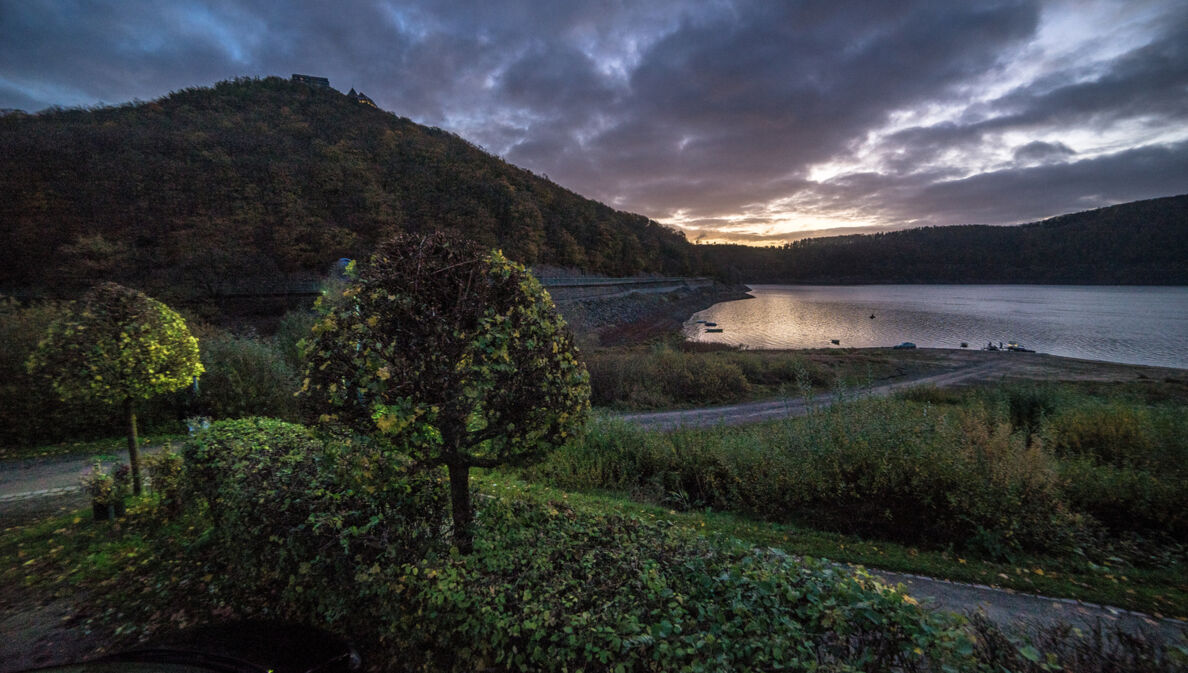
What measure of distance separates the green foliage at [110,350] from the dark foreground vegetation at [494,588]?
2230mm

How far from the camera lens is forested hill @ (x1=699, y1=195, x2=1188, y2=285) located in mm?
96375

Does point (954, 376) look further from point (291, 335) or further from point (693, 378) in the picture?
point (291, 335)

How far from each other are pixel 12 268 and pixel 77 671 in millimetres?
35251

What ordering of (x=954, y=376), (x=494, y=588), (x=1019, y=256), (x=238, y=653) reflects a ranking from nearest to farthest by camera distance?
1. (x=238, y=653)
2. (x=494, y=588)
3. (x=954, y=376)
4. (x=1019, y=256)

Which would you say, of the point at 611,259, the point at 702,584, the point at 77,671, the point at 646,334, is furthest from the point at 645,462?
the point at 611,259

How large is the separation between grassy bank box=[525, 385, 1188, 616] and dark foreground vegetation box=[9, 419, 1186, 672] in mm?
2760

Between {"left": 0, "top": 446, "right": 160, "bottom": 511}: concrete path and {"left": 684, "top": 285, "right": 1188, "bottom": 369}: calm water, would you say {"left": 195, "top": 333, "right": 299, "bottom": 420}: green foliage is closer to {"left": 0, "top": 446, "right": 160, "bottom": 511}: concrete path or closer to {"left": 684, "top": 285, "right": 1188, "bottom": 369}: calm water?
{"left": 0, "top": 446, "right": 160, "bottom": 511}: concrete path

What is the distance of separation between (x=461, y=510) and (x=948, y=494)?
22.8ft

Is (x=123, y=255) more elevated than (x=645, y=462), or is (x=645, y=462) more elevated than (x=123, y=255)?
(x=123, y=255)

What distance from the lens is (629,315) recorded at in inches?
2037

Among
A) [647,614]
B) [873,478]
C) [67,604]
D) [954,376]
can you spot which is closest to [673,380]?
[873,478]

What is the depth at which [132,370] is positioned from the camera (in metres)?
6.07

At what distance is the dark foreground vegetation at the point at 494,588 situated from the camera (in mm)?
2348

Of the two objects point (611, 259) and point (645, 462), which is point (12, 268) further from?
point (611, 259)
